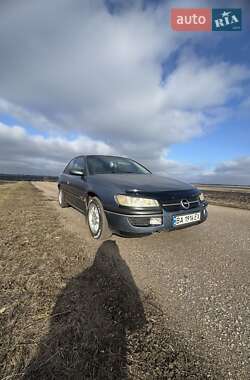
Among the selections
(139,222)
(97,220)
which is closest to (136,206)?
(139,222)

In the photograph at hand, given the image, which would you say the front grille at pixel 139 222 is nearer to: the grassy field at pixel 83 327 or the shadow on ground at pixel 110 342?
the grassy field at pixel 83 327

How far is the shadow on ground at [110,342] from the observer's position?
1.28 metres

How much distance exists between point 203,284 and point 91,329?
55.7 inches

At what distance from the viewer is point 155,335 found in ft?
5.18

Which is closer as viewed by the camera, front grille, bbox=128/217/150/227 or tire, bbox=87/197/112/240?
front grille, bbox=128/217/150/227

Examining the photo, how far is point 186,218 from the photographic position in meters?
3.28

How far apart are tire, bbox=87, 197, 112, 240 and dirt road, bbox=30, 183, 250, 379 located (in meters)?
0.22

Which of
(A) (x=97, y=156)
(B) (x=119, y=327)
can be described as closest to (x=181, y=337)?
(B) (x=119, y=327)

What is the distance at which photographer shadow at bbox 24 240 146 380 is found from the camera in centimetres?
128

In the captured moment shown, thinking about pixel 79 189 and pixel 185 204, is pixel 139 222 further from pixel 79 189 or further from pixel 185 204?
pixel 79 189

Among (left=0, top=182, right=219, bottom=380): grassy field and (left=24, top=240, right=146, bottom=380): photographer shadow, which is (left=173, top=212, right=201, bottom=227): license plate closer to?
(left=0, top=182, right=219, bottom=380): grassy field

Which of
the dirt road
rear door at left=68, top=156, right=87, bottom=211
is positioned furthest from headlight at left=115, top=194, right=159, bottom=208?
rear door at left=68, top=156, right=87, bottom=211

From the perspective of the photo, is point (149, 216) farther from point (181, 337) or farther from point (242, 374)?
point (242, 374)

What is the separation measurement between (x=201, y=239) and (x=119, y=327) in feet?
8.99
